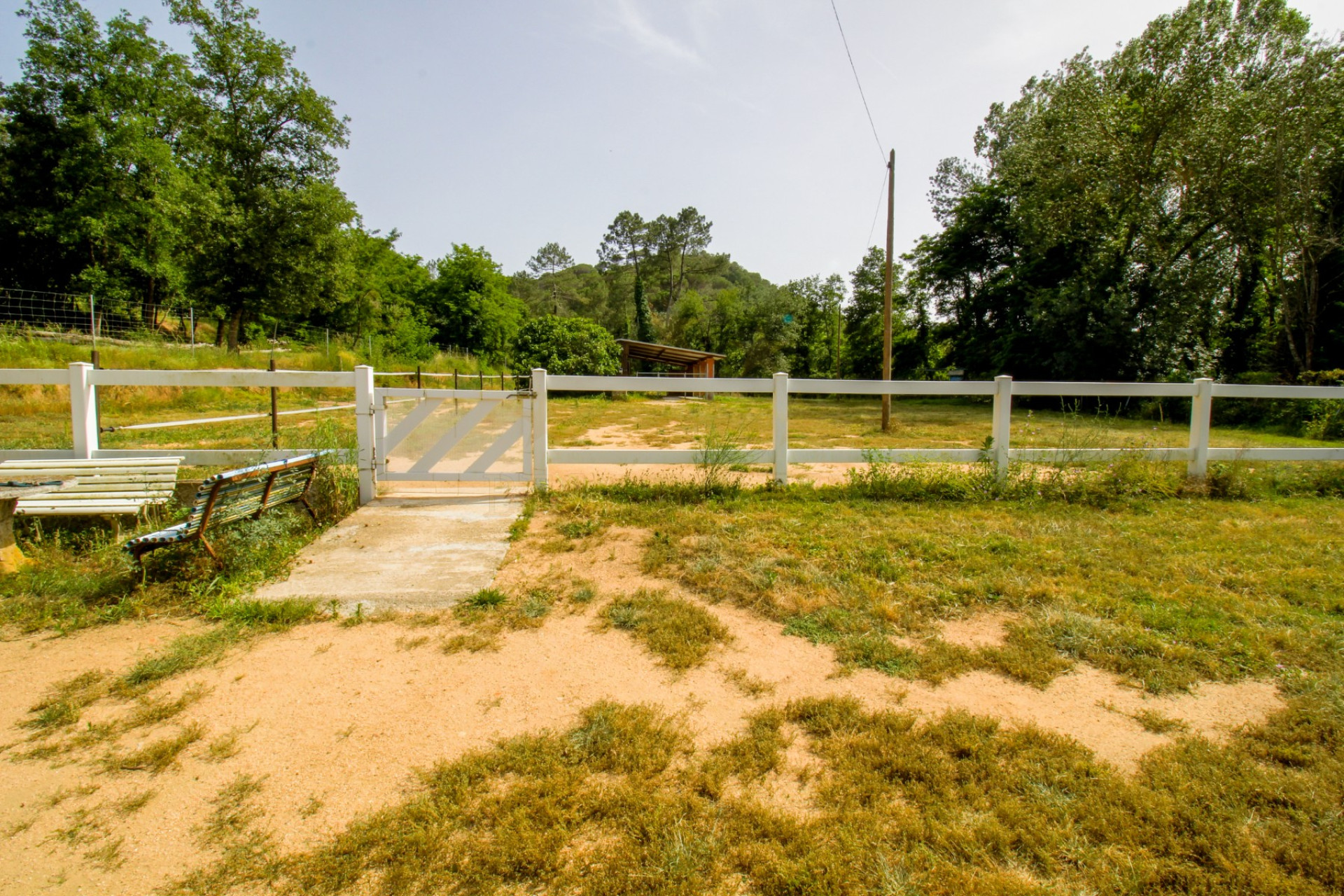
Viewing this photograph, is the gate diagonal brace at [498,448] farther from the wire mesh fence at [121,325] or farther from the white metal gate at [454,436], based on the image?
the wire mesh fence at [121,325]

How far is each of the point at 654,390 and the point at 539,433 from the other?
1.26 metres

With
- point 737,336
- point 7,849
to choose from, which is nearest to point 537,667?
point 7,849

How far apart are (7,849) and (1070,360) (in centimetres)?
2788

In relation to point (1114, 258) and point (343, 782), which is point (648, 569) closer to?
point (343, 782)

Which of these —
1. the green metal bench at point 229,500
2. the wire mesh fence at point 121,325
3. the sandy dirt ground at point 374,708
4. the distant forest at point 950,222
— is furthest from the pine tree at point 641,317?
the sandy dirt ground at point 374,708

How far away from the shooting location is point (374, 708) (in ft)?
9.20

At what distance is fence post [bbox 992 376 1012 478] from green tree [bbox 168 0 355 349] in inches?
1167

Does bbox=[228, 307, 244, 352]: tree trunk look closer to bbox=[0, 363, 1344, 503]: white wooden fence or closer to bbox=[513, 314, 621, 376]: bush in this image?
bbox=[513, 314, 621, 376]: bush

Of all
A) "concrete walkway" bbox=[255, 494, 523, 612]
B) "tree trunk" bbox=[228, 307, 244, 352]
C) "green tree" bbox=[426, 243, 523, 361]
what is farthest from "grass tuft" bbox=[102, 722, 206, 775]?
"green tree" bbox=[426, 243, 523, 361]

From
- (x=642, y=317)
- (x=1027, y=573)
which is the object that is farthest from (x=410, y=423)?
(x=642, y=317)

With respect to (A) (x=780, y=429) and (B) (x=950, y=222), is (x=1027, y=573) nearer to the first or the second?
(A) (x=780, y=429)

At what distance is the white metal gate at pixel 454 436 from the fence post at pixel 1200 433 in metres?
7.48

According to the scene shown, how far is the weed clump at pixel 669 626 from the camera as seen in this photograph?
329cm

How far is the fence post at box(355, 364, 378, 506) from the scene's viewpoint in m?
5.95
